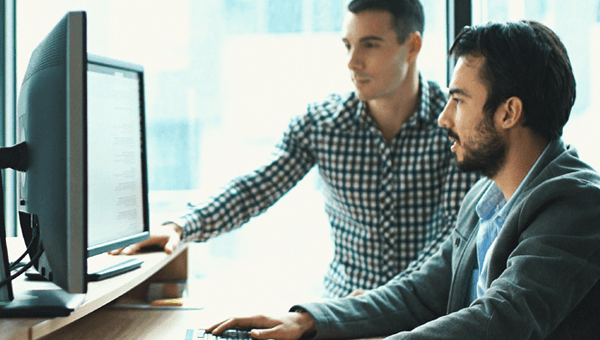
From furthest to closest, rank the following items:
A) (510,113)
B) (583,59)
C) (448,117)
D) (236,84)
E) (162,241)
A: (236,84) < (583,59) < (162,241) < (448,117) < (510,113)

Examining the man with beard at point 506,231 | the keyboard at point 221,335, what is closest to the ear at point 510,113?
the man with beard at point 506,231

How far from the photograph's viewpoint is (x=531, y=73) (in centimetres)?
114

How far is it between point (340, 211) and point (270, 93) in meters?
0.55

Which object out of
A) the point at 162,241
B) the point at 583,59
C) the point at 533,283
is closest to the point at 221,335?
the point at 162,241

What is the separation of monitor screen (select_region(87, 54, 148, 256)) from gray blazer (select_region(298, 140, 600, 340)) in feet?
1.44

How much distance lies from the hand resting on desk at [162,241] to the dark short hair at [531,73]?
0.84 metres

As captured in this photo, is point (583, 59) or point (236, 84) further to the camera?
point (236, 84)

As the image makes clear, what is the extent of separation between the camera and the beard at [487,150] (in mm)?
1186

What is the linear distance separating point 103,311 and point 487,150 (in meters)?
0.95

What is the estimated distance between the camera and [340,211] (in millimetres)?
1950

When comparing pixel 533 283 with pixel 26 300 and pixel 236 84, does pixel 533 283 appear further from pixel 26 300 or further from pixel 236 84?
pixel 236 84

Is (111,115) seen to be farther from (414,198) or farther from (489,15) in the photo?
(489,15)

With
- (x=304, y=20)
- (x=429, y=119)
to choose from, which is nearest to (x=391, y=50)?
(x=429, y=119)

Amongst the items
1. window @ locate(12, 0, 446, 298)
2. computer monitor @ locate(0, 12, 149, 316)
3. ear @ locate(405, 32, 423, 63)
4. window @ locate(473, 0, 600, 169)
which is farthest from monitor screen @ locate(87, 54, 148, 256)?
window @ locate(473, 0, 600, 169)
